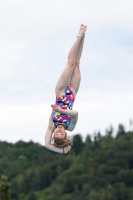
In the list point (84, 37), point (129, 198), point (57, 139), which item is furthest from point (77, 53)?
point (129, 198)

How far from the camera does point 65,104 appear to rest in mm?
35938

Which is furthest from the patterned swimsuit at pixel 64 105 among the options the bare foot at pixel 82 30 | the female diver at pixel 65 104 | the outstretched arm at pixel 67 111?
the bare foot at pixel 82 30

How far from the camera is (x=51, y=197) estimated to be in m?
200

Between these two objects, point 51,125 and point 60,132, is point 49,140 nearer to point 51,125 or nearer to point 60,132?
point 60,132

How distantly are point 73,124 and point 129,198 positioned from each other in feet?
506

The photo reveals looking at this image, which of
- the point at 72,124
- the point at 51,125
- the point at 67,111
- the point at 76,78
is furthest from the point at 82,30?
the point at 51,125

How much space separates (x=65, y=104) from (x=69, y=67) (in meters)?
1.33

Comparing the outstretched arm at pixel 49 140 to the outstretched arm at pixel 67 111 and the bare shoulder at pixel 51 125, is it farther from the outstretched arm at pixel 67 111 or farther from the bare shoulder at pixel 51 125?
the outstretched arm at pixel 67 111

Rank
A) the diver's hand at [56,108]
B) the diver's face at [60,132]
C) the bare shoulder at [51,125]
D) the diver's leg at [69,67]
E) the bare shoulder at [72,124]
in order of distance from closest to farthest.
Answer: the diver's hand at [56,108], the diver's face at [60,132], the bare shoulder at [72,124], the bare shoulder at [51,125], the diver's leg at [69,67]

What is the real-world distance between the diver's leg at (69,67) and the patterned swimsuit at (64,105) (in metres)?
0.19

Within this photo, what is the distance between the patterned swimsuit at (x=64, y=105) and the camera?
3572 centimetres

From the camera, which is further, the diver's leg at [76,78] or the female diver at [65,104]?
the diver's leg at [76,78]

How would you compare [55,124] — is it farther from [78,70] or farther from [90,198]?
[90,198]

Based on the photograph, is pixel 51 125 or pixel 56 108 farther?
pixel 51 125
